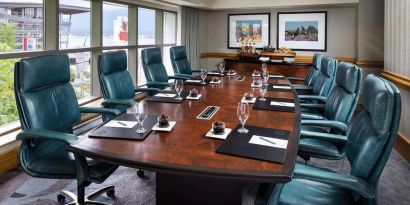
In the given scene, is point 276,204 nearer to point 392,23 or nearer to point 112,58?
point 112,58

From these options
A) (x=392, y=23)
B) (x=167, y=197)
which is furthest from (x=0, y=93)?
(x=392, y=23)

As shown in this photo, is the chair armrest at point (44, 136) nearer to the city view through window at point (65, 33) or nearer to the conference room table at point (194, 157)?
the conference room table at point (194, 157)

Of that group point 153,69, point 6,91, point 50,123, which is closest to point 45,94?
point 50,123

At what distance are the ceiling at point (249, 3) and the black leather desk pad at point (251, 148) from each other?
4.21m

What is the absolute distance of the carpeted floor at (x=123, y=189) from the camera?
2.34m

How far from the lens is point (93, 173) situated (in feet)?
5.64

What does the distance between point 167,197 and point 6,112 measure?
234 cm

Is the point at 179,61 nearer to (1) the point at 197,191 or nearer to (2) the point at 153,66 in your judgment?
(2) the point at 153,66

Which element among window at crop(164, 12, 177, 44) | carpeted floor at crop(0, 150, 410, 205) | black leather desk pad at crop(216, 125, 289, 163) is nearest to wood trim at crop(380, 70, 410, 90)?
carpeted floor at crop(0, 150, 410, 205)

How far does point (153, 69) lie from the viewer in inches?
159

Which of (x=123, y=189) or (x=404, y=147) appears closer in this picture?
(x=123, y=189)

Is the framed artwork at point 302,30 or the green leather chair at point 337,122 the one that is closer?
the green leather chair at point 337,122

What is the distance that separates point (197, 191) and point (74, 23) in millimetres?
3165

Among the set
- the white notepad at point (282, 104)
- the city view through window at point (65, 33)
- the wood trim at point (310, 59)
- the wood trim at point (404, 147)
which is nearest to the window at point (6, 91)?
the city view through window at point (65, 33)
